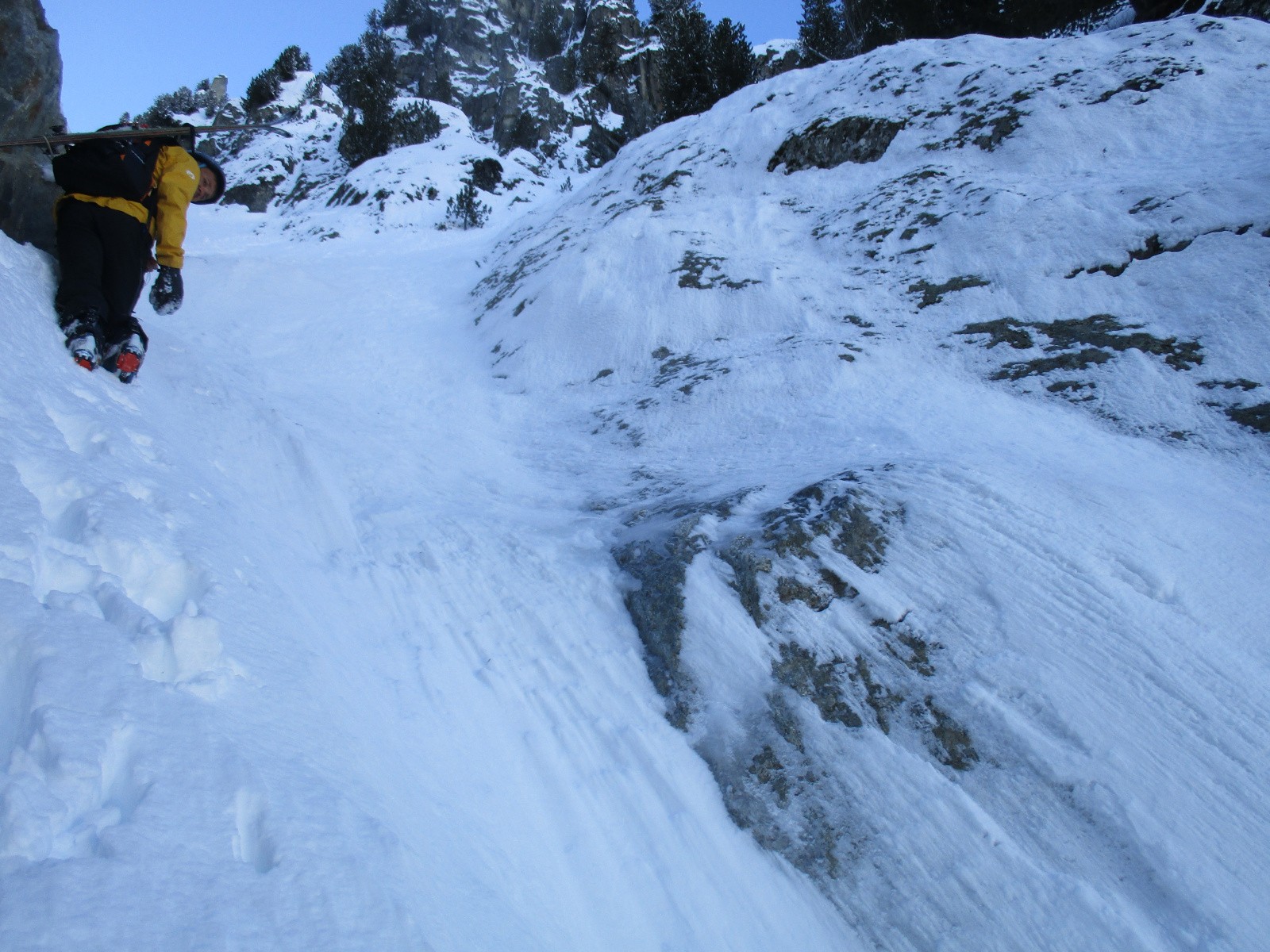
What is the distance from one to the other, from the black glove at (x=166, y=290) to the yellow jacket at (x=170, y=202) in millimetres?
52

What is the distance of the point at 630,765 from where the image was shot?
2.31 meters

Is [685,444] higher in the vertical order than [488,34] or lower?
lower

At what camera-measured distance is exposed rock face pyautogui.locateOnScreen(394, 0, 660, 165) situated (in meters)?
27.7

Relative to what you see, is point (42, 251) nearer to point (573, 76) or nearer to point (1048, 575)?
point (1048, 575)

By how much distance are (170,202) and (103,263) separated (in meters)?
0.53

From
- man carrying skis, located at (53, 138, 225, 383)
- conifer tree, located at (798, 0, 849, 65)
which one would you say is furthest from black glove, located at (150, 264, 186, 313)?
conifer tree, located at (798, 0, 849, 65)

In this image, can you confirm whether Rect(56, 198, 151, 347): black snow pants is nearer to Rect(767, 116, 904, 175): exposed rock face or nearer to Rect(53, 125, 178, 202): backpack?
Rect(53, 125, 178, 202): backpack

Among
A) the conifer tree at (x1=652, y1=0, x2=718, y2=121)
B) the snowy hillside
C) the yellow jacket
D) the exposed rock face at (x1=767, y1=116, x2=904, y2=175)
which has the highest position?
the conifer tree at (x1=652, y1=0, x2=718, y2=121)

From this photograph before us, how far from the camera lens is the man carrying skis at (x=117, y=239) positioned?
327 centimetres

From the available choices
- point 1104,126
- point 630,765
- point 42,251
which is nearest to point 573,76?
point 1104,126

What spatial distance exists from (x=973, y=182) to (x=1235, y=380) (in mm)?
3421

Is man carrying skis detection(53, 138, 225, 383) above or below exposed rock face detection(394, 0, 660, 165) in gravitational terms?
below

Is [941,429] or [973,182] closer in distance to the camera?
[941,429]

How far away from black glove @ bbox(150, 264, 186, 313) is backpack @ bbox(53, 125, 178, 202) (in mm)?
417
